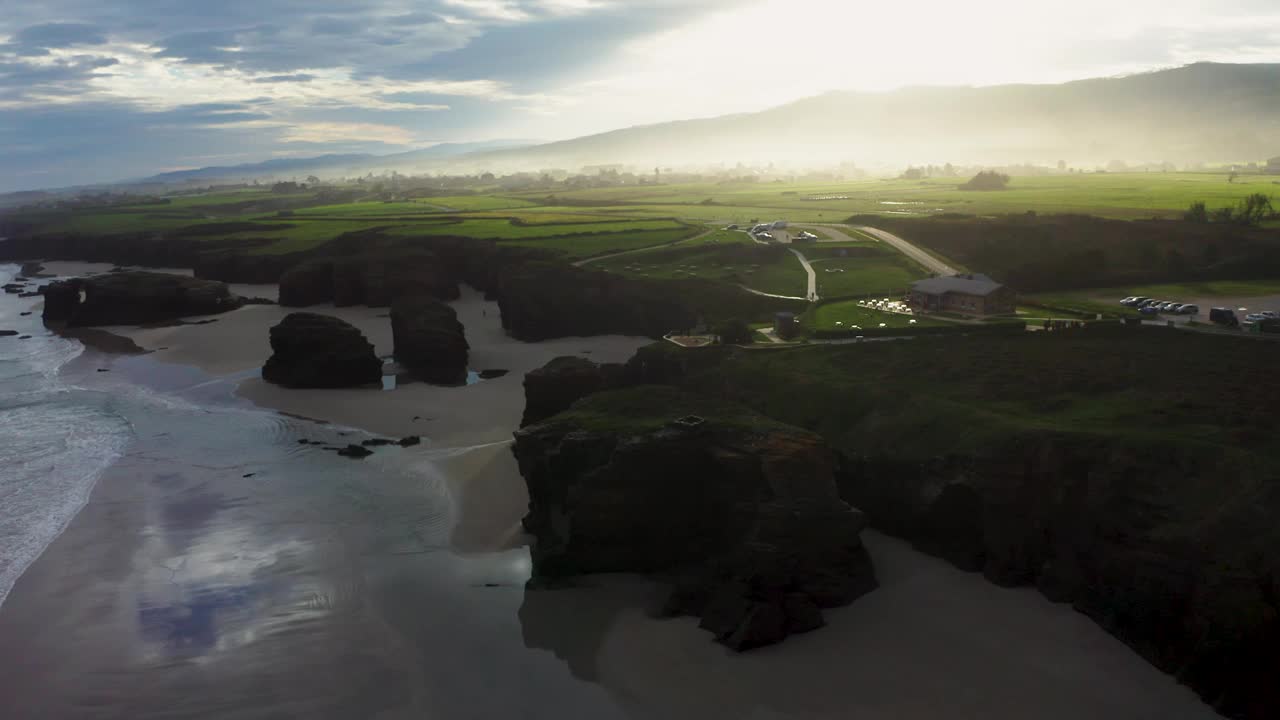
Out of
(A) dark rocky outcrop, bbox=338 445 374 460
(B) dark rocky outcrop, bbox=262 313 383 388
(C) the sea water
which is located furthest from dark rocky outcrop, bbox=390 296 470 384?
(C) the sea water

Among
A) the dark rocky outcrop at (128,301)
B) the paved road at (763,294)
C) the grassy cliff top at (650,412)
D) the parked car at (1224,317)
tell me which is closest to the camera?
the grassy cliff top at (650,412)

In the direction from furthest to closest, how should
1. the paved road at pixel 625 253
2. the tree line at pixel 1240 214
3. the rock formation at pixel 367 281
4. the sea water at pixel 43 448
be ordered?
the rock formation at pixel 367 281
the paved road at pixel 625 253
the tree line at pixel 1240 214
the sea water at pixel 43 448

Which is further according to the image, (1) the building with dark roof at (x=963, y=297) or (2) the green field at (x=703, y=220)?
(2) the green field at (x=703, y=220)

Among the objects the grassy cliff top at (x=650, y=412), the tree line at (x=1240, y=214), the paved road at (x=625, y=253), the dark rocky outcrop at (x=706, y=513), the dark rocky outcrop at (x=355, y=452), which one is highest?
the tree line at (x=1240, y=214)

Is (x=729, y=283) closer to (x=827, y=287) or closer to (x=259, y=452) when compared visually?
(x=827, y=287)

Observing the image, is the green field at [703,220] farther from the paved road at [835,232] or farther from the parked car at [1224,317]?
the parked car at [1224,317]

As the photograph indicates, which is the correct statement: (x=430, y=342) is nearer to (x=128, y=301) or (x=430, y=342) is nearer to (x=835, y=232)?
(x=128, y=301)

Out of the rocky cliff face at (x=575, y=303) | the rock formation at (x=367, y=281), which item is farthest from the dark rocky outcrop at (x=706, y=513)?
the rock formation at (x=367, y=281)

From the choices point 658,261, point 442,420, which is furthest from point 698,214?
point 442,420
